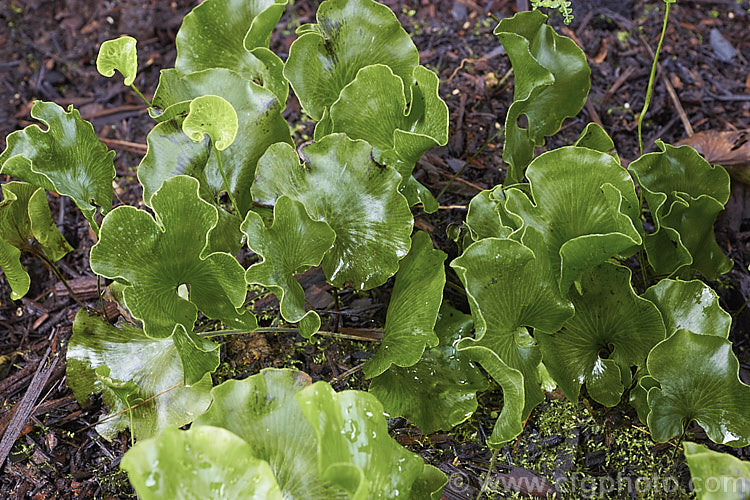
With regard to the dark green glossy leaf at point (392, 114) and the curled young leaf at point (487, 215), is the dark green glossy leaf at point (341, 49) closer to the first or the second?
the dark green glossy leaf at point (392, 114)

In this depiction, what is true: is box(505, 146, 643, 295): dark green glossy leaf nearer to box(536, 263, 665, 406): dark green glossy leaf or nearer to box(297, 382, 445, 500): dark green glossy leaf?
box(536, 263, 665, 406): dark green glossy leaf

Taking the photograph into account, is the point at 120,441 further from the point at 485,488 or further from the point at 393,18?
the point at 393,18

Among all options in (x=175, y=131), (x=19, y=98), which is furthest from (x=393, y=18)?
(x=19, y=98)

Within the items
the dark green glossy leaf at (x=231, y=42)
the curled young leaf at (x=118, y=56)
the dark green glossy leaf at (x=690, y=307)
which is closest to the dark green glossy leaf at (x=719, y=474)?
the dark green glossy leaf at (x=690, y=307)

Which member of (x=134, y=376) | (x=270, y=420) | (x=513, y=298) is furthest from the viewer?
(x=134, y=376)

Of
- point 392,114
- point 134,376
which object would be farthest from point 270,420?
point 392,114

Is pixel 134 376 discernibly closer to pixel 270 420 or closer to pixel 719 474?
pixel 270 420

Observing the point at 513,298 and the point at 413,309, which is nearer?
the point at 513,298
